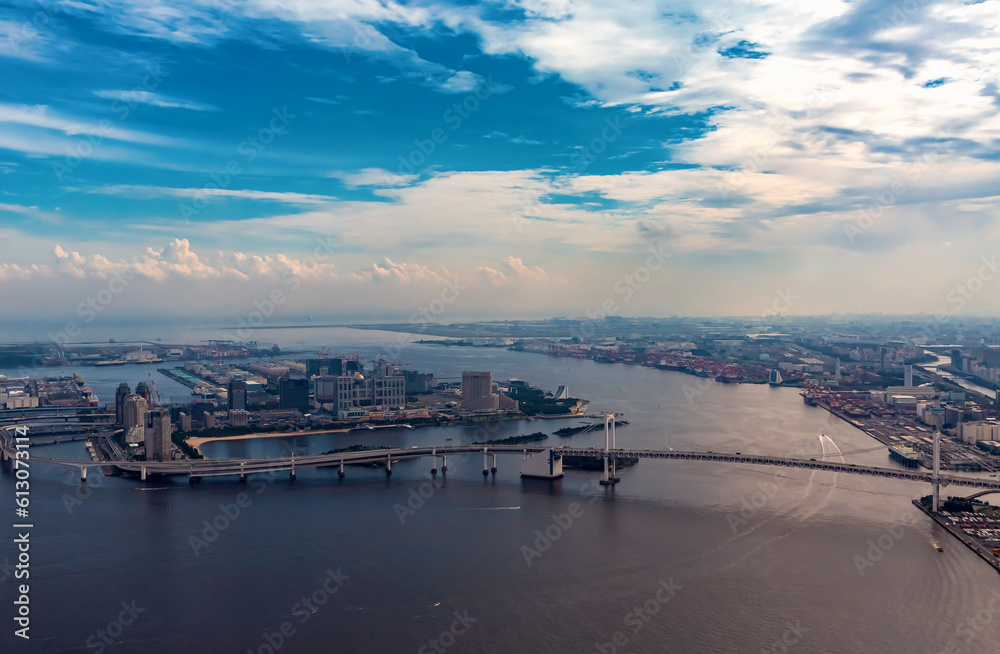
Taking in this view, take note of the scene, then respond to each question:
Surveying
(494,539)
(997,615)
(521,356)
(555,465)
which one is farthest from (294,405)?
(521,356)

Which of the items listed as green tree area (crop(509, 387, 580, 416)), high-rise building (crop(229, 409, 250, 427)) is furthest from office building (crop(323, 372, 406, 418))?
green tree area (crop(509, 387, 580, 416))

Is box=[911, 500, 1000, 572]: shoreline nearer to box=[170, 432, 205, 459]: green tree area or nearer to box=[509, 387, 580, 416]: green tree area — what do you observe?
box=[509, 387, 580, 416]: green tree area

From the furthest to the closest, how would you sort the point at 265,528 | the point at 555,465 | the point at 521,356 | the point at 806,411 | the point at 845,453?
the point at 521,356 < the point at 806,411 < the point at 845,453 < the point at 555,465 < the point at 265,528

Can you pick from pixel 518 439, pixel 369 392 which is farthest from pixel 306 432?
pixel 518 439

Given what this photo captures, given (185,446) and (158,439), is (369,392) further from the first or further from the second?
(158,439)

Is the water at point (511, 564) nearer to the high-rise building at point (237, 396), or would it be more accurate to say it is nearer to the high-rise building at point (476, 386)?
the high-rise building at point (476, 386)

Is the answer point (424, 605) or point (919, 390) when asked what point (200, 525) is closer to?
point (424, 605)
